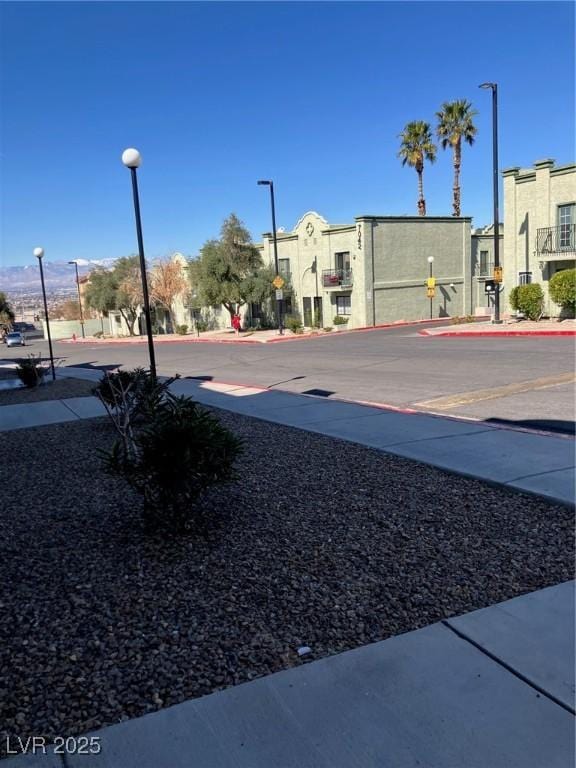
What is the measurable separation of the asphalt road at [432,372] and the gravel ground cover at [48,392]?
3758mm

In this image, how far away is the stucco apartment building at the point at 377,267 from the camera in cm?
3928

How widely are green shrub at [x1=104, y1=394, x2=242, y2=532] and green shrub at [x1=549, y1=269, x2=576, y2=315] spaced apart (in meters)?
26.9

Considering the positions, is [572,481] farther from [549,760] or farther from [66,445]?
[66,445]

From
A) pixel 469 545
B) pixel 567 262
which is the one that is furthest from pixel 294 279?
pixel 469 545

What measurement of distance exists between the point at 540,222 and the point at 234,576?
30621mm

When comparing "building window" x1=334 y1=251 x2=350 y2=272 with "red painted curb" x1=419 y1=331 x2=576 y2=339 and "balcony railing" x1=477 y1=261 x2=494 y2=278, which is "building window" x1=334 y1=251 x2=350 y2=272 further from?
"red painted curb" x1=419 y1=331 x2=576 y2=339

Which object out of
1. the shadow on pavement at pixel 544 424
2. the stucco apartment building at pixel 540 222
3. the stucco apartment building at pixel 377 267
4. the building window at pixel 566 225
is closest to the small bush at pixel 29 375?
the shadow on pavement at pixel 544 424

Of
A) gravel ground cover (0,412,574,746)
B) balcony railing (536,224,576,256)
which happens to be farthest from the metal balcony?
gravel ground cover (0,412,574,746)

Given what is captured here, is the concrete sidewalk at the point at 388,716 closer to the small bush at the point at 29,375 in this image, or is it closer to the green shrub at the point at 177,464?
the green shrub at the point at 177,464

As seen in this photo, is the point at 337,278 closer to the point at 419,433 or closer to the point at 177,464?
the point at 419,433

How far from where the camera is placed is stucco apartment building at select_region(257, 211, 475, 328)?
39.3 meters

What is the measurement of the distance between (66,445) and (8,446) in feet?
2.55

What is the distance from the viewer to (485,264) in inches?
1763

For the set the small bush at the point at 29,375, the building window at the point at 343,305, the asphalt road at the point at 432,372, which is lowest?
the asphalt road at the point at 432,372
